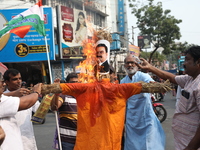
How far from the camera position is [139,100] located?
162 inches

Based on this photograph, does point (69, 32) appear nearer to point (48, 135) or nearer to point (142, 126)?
point (48, 135)

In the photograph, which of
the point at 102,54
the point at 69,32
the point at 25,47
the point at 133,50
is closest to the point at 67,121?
the point at 102,54

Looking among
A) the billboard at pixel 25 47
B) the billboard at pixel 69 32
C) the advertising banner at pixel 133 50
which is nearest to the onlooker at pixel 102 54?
the billboard at pixel 25 47

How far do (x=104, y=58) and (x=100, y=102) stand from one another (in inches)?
24.6

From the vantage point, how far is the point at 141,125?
4.09m

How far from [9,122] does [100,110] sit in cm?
113

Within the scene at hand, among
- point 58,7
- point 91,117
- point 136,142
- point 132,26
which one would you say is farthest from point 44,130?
→ point 132,26

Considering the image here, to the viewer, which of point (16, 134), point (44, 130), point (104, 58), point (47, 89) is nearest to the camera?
point (16, 134)

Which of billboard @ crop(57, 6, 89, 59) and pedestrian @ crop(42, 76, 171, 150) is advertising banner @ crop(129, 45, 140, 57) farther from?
pedestrian @ crop(42, 76, 171, 150)

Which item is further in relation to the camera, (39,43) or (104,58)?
(39,43)

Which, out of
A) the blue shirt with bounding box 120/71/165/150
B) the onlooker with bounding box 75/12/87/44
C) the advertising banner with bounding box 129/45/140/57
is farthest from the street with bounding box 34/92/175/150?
the advertising banner with bounding box 129/45/140/57

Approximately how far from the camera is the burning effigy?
3.11m

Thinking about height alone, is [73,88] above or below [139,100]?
above

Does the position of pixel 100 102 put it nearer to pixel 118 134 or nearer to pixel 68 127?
pixel 118 134
